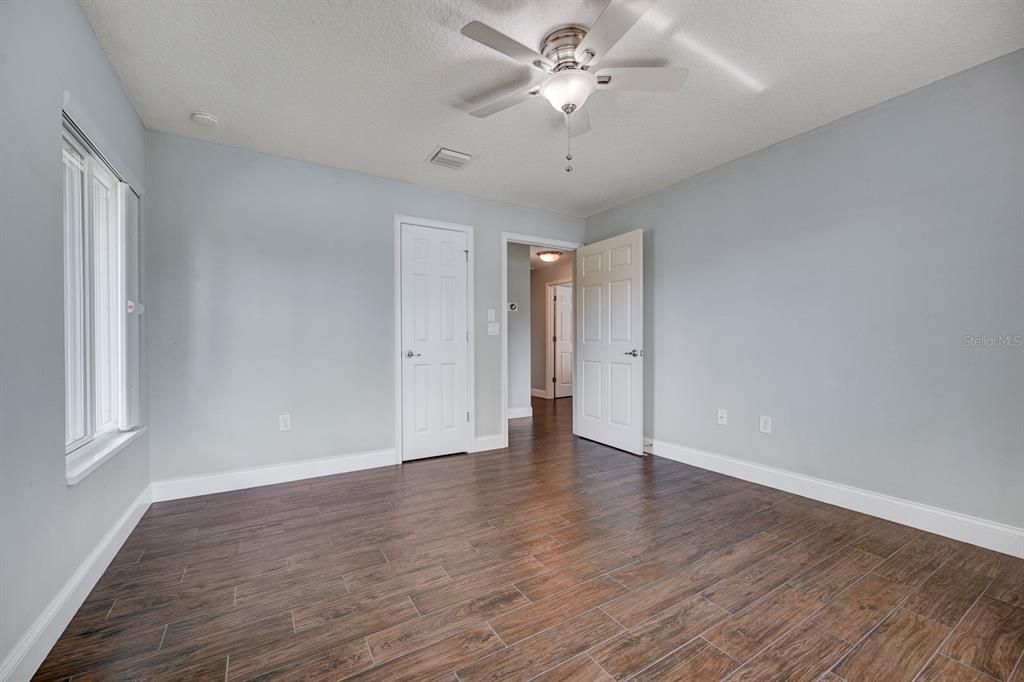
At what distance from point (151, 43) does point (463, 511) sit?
2.99m

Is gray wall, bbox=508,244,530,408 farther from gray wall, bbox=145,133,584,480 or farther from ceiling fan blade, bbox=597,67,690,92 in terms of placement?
ceiling fan blade, bbox=597,67,690,92

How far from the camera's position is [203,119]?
8.84 ft

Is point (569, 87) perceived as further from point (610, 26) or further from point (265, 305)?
point (265, 305)

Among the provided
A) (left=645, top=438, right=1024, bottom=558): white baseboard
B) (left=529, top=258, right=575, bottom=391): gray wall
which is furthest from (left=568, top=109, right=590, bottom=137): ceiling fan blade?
(left=529, top=258, right=575, bottom=391): gray wall

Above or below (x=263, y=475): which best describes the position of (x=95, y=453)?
above

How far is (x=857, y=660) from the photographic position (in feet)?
4.75

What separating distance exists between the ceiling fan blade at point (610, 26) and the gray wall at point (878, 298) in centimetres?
198

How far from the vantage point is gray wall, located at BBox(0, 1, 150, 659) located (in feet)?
4.19

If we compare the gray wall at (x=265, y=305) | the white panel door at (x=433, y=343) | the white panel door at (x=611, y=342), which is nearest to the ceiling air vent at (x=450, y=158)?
the gray wall at (x=265, y=305)

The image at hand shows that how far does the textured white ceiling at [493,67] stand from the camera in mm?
1847

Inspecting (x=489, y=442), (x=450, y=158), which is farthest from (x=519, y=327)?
(x=450, y=158)

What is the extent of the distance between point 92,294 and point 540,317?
6.43 metres

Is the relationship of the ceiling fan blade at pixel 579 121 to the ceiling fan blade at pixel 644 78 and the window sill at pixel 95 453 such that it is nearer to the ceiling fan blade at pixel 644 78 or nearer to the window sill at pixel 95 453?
the ceiling fan blade at pixel 644 78

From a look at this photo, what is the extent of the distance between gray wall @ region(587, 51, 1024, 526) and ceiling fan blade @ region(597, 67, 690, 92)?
5.09 feet
